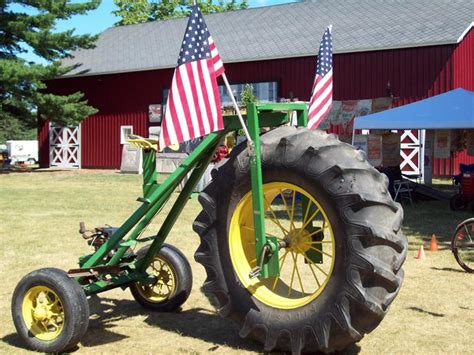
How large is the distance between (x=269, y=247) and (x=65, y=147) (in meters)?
29.0

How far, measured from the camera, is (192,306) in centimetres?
576

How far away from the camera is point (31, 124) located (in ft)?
97.2

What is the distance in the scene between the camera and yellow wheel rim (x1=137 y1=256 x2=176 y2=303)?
5582mm

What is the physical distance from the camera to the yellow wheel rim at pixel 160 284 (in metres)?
5.58

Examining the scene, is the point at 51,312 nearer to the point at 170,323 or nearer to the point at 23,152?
the point at 170,323

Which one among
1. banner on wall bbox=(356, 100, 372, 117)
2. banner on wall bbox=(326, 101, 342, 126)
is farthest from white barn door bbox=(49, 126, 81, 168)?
banner on wall bbox=(356, 100, 372, 117)

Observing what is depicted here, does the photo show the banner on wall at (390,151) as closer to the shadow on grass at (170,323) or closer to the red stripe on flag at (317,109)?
the red stripe on flag at (317,109)

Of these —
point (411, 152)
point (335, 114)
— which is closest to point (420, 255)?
point (335, 114)

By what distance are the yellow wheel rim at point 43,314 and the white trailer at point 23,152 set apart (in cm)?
4695

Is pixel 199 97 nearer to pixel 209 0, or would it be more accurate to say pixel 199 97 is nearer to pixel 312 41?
pixel 312 41

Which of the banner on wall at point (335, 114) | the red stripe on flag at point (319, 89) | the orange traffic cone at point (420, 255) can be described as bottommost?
the orange traffic cone at point (420, 255)

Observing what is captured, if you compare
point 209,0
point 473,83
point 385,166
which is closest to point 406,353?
point 385,166

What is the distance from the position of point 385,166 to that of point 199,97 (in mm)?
13063

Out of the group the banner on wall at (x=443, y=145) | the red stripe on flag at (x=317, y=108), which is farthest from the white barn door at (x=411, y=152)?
the red stripe on flag at (x=317, y=108)
